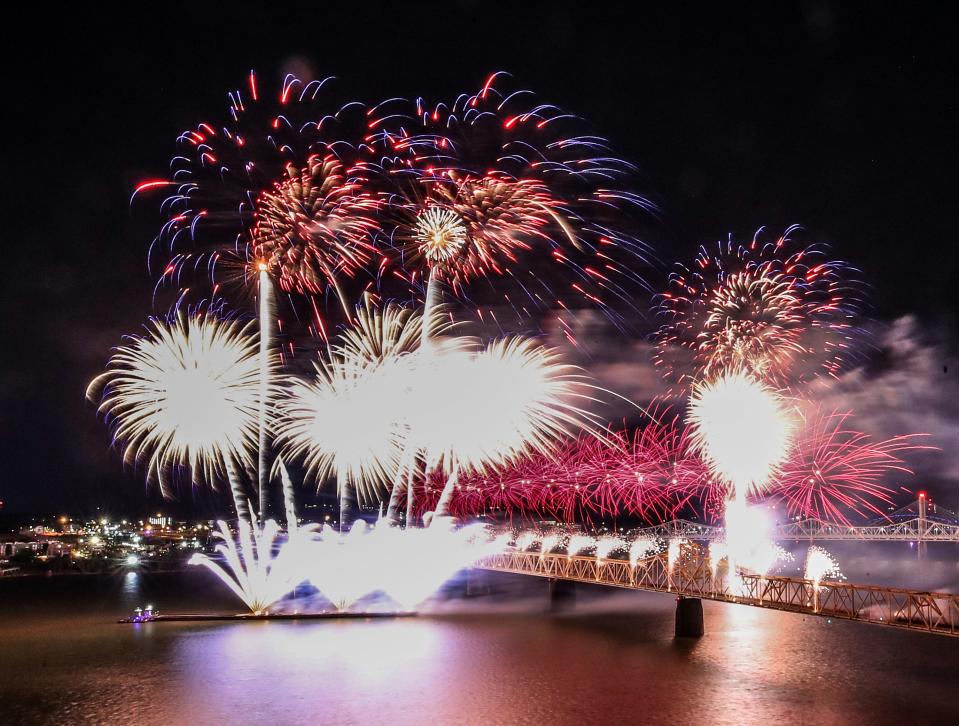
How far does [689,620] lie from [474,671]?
1551cm

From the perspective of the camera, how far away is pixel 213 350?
1507 inches

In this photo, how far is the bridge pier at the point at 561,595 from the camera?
6806 centimetres

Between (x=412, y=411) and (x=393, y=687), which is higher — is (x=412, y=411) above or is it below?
above

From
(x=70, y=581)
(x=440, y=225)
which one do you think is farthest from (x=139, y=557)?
(x=440, y=225)

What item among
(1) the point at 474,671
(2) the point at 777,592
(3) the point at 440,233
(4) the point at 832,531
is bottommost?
(1) the point at 474,671

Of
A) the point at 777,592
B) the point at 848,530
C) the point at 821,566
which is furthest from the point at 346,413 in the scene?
the point at 848,530

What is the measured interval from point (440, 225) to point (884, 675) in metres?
28.4

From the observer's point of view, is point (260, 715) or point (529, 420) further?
Result: point (529, 420)

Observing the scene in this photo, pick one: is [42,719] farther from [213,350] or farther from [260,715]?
[213,350]

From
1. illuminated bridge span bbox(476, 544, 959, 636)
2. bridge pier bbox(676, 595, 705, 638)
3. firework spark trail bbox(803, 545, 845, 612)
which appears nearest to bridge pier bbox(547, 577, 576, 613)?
illuminated bridge span bbox(476, 544, 959, 636)

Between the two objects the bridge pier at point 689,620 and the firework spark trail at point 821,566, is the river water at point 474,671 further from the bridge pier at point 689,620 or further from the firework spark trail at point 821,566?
the firework spark trail at point 821,566

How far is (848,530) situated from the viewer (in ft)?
542

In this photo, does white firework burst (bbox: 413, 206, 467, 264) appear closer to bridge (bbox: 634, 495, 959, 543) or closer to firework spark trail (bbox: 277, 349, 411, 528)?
firework spark trail (bbox: 277, 349, 411, 528)

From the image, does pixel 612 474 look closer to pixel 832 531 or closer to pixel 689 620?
pixel 689 620
